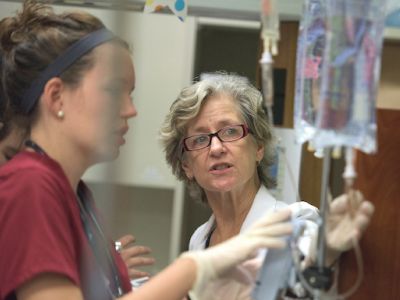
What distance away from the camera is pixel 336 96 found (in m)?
0.85

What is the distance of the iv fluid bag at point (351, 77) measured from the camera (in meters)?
0.84

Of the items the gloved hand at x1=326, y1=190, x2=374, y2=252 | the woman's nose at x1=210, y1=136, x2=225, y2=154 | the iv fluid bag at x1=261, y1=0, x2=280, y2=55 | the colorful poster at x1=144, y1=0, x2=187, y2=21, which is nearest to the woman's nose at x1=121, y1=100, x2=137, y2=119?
the iv fluid bag at x1=261, y1=0, x2=280, y2=55

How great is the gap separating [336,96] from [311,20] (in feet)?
0.75

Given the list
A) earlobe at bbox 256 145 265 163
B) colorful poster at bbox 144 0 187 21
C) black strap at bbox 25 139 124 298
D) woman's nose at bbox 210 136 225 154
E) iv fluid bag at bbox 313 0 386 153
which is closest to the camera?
iv fluid bag at bbox 313 0 386 153

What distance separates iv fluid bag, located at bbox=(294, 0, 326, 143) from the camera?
0.96m

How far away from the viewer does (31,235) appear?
0.91 metres

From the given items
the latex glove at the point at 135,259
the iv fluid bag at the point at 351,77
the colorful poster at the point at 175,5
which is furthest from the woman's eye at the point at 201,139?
the iv fluid bag at the point at 351,77

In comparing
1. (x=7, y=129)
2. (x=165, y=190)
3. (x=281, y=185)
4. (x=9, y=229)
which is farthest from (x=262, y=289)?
(x=165, y=190)

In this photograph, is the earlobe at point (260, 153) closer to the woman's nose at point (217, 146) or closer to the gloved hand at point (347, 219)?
the woman's nose at point (217, 146)

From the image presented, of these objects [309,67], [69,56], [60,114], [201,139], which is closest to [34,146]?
[60,114]

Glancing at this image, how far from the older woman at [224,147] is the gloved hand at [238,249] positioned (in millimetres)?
550

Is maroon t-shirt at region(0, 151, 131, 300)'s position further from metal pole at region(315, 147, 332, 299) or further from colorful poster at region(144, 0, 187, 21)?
colorful poster at region(144, 0, 187, 21)

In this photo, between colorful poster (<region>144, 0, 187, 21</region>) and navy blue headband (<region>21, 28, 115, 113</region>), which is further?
colorful poster (<region>144, 0, 187, 21</region>)

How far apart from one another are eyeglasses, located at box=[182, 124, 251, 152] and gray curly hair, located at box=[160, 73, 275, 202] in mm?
38
